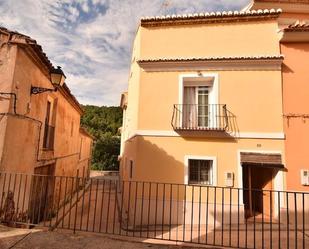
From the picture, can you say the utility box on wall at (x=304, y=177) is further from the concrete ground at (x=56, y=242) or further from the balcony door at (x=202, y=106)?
the concrete ground at (x=56, y=242)

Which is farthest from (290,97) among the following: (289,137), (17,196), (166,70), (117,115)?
(117,115)

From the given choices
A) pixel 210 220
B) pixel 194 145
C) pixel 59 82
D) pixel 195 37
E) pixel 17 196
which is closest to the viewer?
pixel 17 196

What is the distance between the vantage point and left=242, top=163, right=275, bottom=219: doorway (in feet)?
29.1

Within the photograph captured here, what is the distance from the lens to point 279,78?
873 centimetres

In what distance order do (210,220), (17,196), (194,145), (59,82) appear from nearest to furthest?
(17,196) → (59,82) → (210,220) → (194,145)

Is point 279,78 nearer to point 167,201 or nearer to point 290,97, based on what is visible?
point 290,97

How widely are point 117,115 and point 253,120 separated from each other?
24.9 metres

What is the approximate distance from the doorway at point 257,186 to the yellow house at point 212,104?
Result: 4 centimetres

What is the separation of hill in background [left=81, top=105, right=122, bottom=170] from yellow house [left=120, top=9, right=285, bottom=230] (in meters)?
20.0

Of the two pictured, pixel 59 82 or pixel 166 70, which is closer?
pixel 59 82

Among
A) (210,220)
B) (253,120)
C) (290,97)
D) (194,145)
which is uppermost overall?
(290,97)

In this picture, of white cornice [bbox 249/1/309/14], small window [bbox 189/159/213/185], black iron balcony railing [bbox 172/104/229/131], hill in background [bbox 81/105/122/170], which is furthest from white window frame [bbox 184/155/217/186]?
hill in background [bbox 81/105/122/170]

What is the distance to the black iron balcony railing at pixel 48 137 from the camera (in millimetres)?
9773

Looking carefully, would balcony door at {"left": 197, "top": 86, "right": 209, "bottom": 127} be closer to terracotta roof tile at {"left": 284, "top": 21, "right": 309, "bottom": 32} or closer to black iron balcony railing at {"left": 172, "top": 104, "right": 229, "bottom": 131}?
black iron balcony railing at {"left": 172, "top": 104, "right": 229, "bottom": 131}
